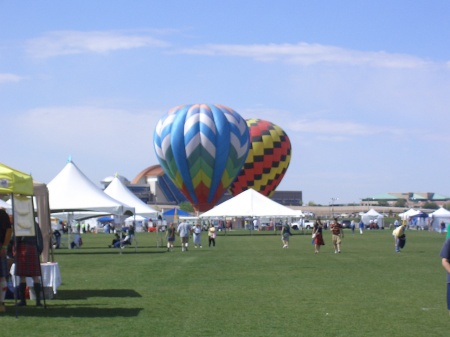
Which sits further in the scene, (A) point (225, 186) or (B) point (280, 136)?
(B) point (280, 136)

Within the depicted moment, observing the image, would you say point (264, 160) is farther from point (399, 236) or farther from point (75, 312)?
point (75, 312)

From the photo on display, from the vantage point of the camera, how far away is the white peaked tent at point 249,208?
59169 mm

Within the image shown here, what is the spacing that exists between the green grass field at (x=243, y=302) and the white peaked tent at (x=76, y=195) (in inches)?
373

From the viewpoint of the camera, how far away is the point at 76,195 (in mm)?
39000

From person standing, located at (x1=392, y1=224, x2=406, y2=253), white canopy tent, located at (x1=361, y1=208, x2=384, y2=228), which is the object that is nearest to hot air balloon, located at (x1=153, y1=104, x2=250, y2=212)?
person standing, located at (x1=392, y1=224, x2=406, y2=253)

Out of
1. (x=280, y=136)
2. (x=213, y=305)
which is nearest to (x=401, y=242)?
(x=213, y=305)

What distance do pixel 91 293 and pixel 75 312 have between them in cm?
380

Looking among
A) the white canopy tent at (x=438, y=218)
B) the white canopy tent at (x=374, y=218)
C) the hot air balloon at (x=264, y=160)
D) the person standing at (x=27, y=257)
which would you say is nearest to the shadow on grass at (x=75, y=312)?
the person standing at (x=27, y=257)

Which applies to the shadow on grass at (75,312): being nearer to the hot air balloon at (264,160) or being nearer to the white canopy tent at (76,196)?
the white canopy tent at (76,196)

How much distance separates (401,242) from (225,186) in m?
41.5

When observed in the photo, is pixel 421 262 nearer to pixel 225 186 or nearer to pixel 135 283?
pixel 135 283

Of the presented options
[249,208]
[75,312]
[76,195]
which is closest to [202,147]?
[249,208]

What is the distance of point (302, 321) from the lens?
14.2m

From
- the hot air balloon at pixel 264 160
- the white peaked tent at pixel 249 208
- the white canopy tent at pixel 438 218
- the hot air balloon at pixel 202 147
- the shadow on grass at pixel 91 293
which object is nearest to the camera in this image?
the shadow on grass at pixel 91 293
